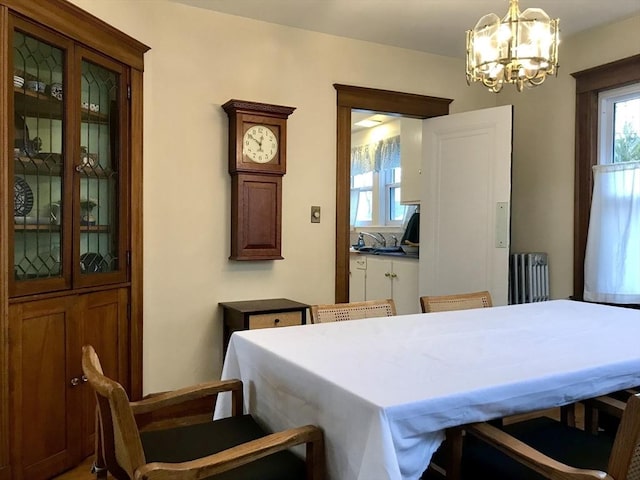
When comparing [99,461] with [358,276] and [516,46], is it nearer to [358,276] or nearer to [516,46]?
[516,46]

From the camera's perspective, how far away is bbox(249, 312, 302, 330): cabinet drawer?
3.05 meters

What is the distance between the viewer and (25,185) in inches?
88.9

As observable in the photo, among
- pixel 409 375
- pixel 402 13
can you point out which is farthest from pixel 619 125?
pixel 409 375

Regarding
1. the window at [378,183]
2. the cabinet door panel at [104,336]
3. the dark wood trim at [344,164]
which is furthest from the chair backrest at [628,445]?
the window at [378,183]

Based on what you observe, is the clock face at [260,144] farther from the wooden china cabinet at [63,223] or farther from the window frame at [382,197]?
the window frame at [382,197]

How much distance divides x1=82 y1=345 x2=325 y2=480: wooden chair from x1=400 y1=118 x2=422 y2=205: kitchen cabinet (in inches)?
128

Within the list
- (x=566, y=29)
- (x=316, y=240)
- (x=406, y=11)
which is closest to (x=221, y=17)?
(x=406, y=11)

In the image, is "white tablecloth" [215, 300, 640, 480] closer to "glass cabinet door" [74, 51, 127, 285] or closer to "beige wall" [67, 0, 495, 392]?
"glass cabinet door" [74, 51, 127, 285]

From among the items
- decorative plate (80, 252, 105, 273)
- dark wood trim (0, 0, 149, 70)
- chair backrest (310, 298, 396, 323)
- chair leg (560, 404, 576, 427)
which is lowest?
chair leg (560, 404, 576, 427)

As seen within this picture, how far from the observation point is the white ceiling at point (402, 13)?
3.14m

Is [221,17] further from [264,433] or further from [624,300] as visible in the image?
[624,300]

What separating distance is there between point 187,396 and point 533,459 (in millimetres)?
1035

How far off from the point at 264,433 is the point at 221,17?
2623 mm

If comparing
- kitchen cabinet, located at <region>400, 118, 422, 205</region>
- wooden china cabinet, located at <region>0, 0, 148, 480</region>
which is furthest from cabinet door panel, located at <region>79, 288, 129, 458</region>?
kitchen cabinet, located at <region>400, 118, 422, 205</region>
